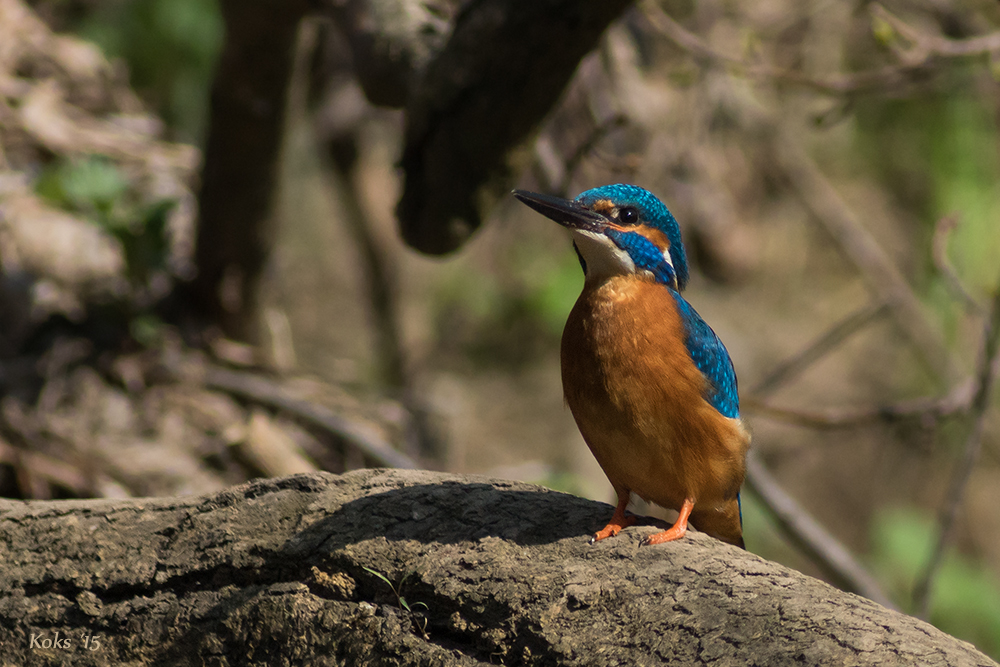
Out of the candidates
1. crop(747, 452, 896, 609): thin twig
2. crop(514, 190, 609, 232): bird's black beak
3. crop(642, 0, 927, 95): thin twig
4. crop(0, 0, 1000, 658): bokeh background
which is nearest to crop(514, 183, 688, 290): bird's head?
crop(514, 190, 609, 232): bird's black beak

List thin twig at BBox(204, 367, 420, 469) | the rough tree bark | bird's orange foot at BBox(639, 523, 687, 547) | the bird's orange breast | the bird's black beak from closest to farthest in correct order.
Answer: the rough tree bark
bird's orange foot at BBox(639, 523, 687, 547)
the bird's orange breast
the bird's black beak
thin twig at BBox(204, 367, 420, 469)

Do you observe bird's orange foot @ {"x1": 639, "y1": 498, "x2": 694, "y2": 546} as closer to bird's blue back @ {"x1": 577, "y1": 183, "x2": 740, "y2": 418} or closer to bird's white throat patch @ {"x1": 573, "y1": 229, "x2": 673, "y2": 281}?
bird's blue back @ {"x1": 577, "y1": 183, "x2": 740, "y2": 418}

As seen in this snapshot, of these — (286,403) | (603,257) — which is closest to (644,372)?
(603,257)

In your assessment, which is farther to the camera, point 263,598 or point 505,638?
point 263,598

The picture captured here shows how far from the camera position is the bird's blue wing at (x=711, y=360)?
243 centimetres

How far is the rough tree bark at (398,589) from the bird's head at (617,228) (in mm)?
634

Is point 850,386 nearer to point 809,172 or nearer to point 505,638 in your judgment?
point 809,172

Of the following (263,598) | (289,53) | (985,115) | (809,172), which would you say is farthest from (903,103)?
(263,598)

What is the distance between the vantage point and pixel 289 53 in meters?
4.00

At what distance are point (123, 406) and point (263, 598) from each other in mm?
2763

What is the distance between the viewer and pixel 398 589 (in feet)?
6.76

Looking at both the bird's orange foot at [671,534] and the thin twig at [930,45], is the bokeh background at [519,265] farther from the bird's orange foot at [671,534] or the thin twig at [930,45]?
the bird's orange foot at [671,534]

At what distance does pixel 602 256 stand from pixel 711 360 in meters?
0.39

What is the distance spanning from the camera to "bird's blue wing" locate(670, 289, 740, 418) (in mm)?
2428
